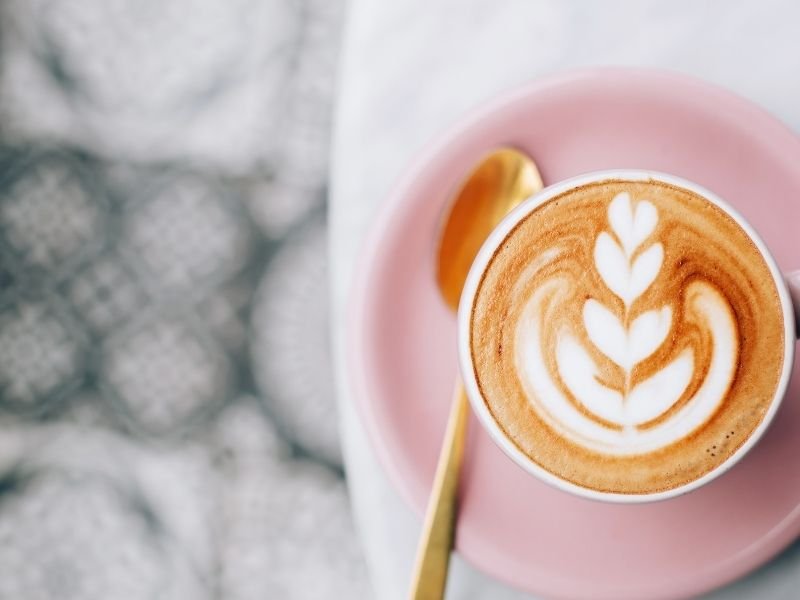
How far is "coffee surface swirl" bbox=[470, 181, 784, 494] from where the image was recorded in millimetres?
476

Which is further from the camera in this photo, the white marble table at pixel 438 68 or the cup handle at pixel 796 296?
the white marble table at pixel 438 68

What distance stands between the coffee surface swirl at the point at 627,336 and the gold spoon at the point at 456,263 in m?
0.07

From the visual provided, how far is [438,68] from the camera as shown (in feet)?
1.94

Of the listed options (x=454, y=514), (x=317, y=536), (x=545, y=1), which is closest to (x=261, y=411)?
(x=317, y=536)

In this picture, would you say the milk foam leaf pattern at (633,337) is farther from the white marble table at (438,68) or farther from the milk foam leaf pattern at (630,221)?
the white marble table at (438,68)

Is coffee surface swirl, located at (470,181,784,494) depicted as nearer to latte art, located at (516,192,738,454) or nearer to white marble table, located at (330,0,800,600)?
latte art, located at (516,192,738,454)

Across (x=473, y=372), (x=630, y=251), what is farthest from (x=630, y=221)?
(x=473, y=372)

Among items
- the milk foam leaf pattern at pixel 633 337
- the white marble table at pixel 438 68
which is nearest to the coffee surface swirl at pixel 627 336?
the milk foam leaf pattern at pixel 633 337

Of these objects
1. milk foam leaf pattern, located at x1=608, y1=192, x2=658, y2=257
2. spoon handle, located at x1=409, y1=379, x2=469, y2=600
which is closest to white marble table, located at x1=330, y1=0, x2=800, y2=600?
spoon handle, located at x1=409, y1=379, x2=469, y2=600

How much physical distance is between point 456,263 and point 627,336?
136mm

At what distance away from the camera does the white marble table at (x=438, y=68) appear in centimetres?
58

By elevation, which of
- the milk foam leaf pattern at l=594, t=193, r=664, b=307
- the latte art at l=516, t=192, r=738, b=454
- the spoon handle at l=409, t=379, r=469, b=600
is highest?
Result: the milk foam leaf pattern at l=594, t=193, r=664, b=307

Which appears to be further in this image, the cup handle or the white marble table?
the white marble table

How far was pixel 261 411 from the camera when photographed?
99 centimetres
